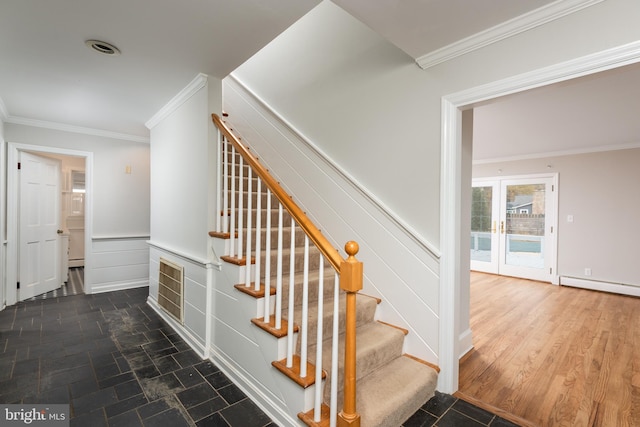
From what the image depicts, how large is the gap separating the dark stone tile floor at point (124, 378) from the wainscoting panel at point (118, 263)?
1.01m

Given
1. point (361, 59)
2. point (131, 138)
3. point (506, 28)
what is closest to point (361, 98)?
point (361, 59)

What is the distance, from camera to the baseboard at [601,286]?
4.69 metres

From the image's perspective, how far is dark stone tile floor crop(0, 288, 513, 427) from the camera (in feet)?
5.89

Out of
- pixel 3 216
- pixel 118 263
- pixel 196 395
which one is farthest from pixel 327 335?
pixel 3 216

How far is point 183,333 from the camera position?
287 cm

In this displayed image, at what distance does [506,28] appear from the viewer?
5.55 ft

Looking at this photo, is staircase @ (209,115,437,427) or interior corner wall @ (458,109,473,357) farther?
interior corner wall @ (458,109,473,357)

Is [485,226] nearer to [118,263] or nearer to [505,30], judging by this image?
[505,30]

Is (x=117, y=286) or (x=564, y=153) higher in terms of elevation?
(x=564, y=153)

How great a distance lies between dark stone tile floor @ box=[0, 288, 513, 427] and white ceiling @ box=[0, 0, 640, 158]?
2416 mm

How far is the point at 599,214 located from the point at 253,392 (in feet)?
20.4

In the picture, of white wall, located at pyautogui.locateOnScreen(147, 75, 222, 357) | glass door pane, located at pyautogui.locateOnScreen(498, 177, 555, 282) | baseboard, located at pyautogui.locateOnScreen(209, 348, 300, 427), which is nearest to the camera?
baseboard, located at pyautogui.locateOnScreen(209, 348, 300, 427)

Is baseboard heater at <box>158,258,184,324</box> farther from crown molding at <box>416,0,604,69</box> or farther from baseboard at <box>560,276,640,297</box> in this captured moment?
baseboard at <box>560,276,640,297</box>

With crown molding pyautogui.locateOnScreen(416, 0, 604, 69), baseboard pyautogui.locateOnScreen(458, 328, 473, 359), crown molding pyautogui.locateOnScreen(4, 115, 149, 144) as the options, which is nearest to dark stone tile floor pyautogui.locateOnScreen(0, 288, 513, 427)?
baseboard pyautogui.locateOnScreen(458, 328, 473, 359)
